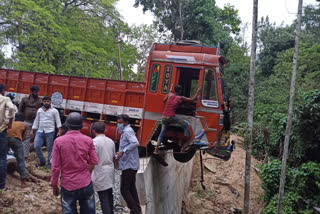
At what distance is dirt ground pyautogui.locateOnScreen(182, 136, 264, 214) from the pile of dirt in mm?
5851

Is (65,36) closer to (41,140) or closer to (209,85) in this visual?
(41,140)

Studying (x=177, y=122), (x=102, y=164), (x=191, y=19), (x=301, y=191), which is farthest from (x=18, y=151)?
(x=191, y=19)

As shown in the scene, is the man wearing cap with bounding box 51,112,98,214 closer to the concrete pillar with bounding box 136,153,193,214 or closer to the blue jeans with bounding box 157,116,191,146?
the concrete pillar with bounding box 136,153,193,214

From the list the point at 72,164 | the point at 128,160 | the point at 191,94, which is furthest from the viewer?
the point at 191,94

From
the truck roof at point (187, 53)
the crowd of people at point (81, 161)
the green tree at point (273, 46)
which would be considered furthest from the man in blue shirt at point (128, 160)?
the green tree at point (273, 46)

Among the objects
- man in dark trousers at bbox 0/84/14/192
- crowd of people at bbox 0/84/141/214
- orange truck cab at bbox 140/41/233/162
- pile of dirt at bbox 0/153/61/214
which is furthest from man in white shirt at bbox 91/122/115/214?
orange truck cab at bbox 140/41/233/162

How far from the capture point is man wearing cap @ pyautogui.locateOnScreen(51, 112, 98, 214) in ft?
11.3

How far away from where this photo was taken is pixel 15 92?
9492 millimetres

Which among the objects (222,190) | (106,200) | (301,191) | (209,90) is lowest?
(222,190)

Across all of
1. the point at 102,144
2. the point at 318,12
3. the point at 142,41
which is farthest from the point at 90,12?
the point at 318,12

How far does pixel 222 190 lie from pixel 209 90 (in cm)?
638

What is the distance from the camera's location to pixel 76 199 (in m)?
3.59

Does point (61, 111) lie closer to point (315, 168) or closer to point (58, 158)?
point (58, 158)

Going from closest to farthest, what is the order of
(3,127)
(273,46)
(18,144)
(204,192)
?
(3,127)
(18,144)
(204,192)
(273,46)
